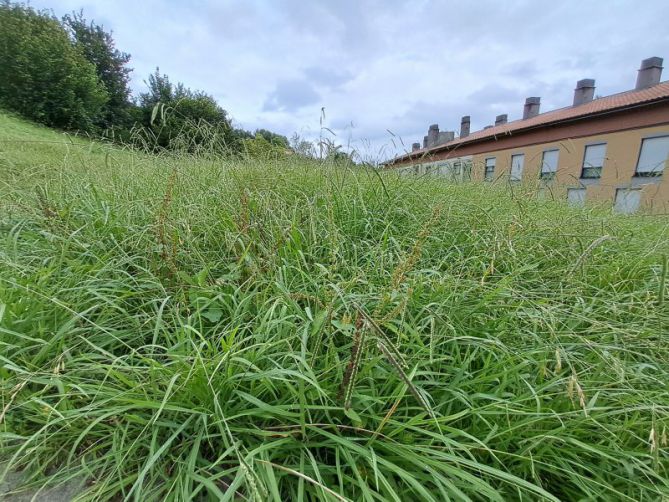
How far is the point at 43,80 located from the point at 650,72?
1084 inches

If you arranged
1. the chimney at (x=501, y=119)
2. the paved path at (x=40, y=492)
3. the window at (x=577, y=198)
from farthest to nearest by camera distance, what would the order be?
the chimney at (x=501, y=119)
the window at (x=577, y=198)
the paved path at (x=40, y=492)

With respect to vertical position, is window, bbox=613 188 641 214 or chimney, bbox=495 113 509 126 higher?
chimney, bbox=495 113 509 126

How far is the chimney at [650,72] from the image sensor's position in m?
13.6

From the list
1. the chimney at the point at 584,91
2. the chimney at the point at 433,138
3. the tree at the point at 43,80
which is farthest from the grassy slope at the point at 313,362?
the chimney at the point at 584,91

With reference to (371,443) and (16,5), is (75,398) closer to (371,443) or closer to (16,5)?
(371,443)

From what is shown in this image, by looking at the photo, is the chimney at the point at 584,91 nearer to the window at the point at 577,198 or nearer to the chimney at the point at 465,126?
the chimney at the point at 465,126

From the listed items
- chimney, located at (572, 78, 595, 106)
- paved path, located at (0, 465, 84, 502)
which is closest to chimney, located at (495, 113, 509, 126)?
chimney, located at (572, 78, 595, 106)

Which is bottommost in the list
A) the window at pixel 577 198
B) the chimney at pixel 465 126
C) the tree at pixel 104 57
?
the window at pixel 577 198

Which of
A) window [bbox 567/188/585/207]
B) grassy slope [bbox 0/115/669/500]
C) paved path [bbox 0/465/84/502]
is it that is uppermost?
window [bbox 567/188/585/207]

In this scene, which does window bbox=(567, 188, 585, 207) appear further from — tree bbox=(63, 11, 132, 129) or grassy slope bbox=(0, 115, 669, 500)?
tree bbox=(63, 11, 132, 129)

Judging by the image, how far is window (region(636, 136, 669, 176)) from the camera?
1063 centimetres

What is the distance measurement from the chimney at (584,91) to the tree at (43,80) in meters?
24.9

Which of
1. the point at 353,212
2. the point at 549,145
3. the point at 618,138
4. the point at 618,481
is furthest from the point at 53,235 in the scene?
the point at 549,145

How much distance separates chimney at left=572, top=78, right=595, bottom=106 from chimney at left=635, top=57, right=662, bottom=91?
231cm
